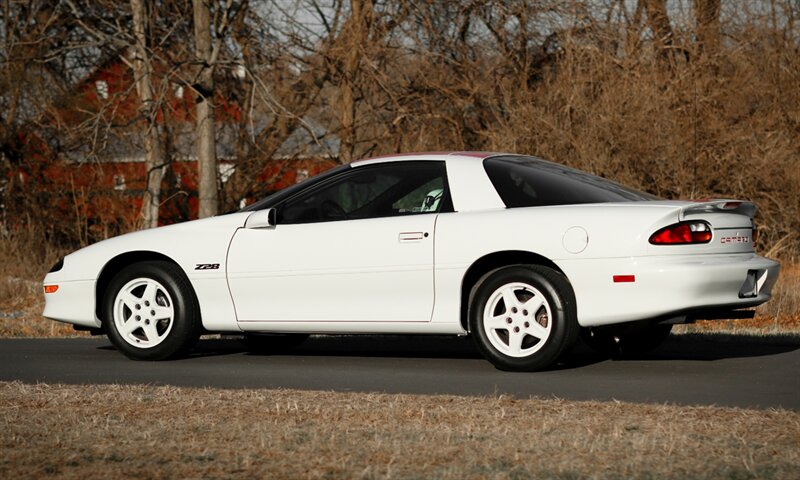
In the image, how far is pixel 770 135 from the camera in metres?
19.3

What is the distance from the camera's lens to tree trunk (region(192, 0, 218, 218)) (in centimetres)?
2162

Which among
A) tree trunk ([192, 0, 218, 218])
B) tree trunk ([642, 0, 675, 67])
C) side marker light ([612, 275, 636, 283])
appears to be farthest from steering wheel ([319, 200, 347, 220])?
tree trunk ([192, 0, 218, 218])

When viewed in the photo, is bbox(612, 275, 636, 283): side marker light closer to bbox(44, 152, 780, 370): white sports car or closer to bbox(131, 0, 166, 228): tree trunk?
bbox(44, 152, 780, 370): white sports car

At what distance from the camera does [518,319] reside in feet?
26.7

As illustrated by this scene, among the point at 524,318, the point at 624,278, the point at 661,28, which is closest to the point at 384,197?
the point at 524,318

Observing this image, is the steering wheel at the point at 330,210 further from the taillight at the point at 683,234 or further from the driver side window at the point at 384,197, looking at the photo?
the taillight at the point at 683,234

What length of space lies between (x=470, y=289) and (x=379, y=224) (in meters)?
0.77

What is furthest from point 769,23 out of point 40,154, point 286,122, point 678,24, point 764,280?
point 40,154

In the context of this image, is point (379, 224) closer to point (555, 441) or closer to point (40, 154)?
point (555, 441)

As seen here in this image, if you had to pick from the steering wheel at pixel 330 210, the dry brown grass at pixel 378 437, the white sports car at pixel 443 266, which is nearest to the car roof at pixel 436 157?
the white sports car at pixel 443 266

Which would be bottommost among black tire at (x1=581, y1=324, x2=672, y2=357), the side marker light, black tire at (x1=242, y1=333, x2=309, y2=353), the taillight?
black tire at (x1=581, y1=324, x2=672, y2=357)

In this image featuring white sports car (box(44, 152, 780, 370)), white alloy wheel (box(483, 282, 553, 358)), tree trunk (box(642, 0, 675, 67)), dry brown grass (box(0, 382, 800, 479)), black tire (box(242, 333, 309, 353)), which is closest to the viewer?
dry brown grass (box(0, 382, 800, 479))

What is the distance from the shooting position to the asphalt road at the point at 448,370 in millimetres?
7438

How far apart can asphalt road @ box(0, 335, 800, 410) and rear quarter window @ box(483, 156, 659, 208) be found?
114 centimetres
